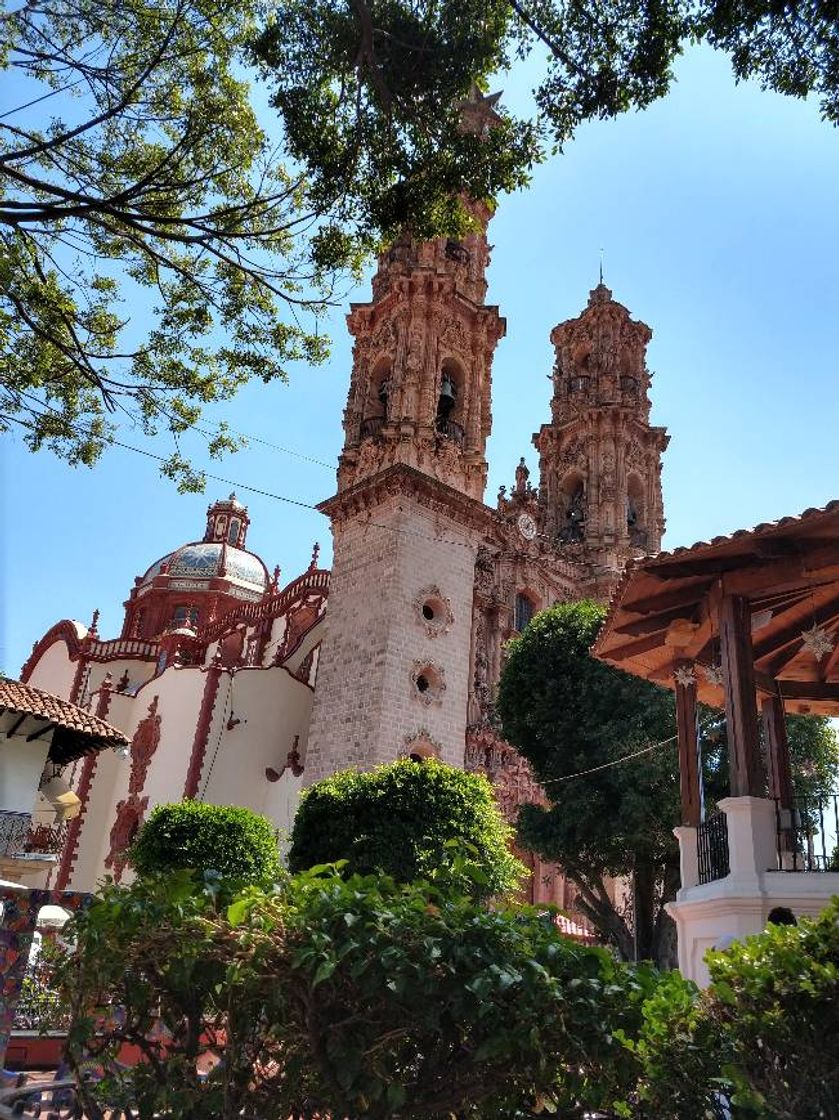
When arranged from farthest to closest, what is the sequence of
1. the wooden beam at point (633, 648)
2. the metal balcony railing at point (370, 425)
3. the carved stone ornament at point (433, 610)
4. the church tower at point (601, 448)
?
1. the church tower at point (601, 448)
2. the metal balcony railing at point (370, 425)
3. the carved stone ornament at point (433, 610)
4. the wooden beam at point (633, 648)

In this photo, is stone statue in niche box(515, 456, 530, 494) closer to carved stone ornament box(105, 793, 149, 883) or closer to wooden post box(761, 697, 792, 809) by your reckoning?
carved stone ornament box(105, 793, 149, 883)

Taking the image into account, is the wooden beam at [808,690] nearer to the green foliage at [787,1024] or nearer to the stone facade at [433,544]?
the green foliage at [787,1024]

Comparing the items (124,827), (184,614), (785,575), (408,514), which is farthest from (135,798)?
(785,575)

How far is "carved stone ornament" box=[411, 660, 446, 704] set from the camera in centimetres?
2198

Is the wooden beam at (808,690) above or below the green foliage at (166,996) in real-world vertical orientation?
above

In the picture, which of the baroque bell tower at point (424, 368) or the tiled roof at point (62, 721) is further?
the baroque bell tower at point (424, 368)

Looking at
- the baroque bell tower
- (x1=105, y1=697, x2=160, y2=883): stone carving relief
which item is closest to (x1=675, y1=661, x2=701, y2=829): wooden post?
the baroque bell tower

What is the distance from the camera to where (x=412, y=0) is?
8680 mm

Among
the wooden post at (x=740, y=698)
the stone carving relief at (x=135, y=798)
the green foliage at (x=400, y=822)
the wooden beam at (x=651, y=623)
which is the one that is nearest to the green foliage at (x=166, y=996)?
the wooden post at (x=740, y=698)

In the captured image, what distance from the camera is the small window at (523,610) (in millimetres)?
28875

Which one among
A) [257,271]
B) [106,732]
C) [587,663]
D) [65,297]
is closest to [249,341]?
[257,271]

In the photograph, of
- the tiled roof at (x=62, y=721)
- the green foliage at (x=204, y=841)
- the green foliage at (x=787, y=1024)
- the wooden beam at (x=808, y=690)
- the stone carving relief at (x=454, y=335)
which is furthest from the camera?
the stone carving relief at (x=454, y=335)

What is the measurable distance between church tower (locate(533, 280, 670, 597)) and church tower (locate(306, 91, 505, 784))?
7792 mm

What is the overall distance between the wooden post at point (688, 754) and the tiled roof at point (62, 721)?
11.5 m
